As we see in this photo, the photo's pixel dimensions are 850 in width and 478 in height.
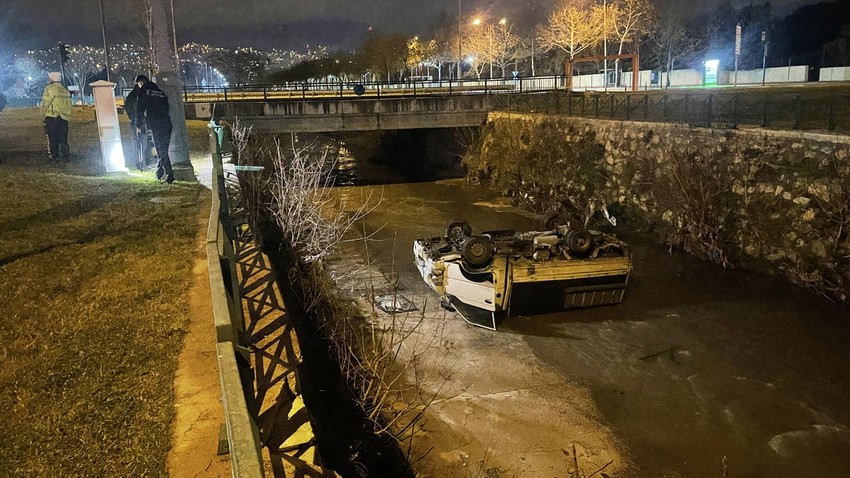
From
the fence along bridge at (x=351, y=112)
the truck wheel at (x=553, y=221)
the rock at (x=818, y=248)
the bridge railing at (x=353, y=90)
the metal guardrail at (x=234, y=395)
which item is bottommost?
the rock at (x=818, y=248)

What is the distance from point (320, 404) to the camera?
802 centimetres

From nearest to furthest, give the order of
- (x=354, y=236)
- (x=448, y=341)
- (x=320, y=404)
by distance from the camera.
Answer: (x=320, y=404) → (x=448, y=341) → (x=354, y=236)

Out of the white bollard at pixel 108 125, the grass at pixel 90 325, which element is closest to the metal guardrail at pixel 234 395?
the grass at pixel 90 325

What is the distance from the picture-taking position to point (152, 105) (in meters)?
12.9

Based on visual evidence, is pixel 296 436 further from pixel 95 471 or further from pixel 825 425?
pixel 825 425

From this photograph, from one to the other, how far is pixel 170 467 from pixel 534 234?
959 centimetres

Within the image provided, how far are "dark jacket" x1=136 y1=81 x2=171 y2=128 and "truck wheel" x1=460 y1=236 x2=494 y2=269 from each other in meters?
7.14

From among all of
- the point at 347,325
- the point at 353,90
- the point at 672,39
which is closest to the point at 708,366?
the point at 347,325

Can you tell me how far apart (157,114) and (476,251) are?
291 inches

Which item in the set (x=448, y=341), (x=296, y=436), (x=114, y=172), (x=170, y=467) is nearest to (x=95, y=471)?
(x=170, y=467)

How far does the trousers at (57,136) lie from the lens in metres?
14.7

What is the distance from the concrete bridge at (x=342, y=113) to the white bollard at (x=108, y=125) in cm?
1120

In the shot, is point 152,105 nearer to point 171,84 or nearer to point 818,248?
point 171,84

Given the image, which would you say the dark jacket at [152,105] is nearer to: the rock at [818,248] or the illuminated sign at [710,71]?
the rock at [818,248]
